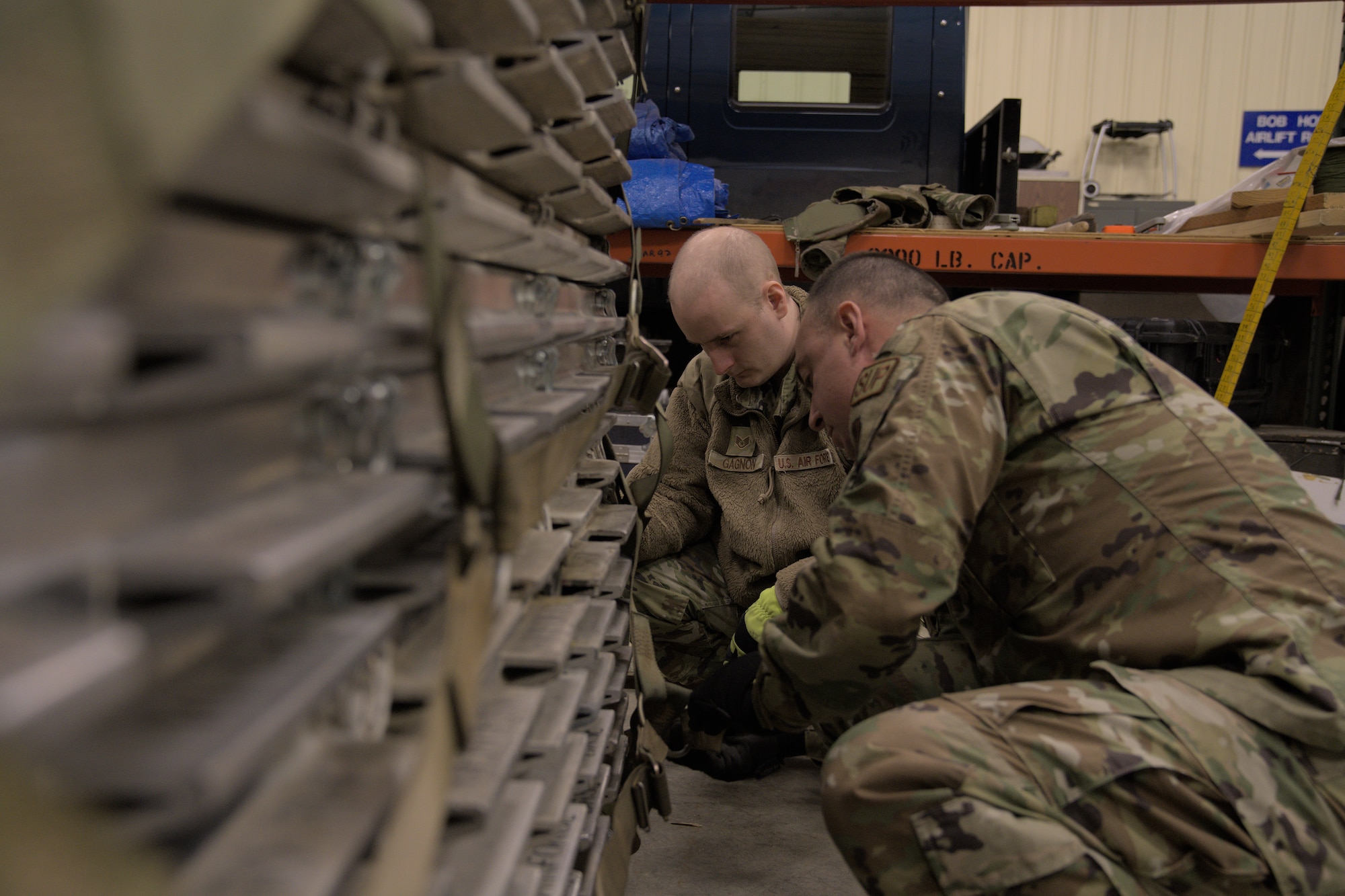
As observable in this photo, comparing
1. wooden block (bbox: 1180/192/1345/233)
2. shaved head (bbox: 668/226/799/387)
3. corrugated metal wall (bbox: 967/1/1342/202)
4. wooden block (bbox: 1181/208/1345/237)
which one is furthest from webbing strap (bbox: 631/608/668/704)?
corrugated metal wall (bbox: 967/1/1342/202)

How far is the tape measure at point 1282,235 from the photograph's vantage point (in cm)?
294

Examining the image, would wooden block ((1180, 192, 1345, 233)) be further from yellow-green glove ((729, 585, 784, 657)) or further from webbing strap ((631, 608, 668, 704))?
webbing strap ((631, 608, 668, 704))

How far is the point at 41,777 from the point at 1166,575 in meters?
1.38

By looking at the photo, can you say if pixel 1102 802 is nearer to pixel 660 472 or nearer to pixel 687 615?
pixel 660 472

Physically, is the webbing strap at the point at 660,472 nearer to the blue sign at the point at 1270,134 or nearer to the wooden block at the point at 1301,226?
the wooden block at the point at 1301,226

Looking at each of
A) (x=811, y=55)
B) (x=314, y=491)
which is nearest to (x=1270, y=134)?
(x=811, y=55)

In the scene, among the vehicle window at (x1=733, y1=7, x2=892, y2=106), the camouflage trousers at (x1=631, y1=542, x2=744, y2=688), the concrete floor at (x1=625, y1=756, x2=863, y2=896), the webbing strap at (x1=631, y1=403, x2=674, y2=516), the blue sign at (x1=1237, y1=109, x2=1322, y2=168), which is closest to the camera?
the webbing strap at (x1=631, y1=403, x2=674, y2=516)

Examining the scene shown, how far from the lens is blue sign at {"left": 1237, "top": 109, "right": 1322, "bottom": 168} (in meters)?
7.36

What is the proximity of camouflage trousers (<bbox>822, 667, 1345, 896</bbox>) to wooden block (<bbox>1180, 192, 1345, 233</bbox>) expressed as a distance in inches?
89.8

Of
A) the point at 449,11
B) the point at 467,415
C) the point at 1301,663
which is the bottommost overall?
the point at 1301,663

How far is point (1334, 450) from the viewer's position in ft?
10.8

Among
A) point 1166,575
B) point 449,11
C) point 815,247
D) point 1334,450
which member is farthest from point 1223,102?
point 449,11

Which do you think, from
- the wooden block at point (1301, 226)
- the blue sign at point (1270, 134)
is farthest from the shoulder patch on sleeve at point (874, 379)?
the blue sign at point (1270, 134)

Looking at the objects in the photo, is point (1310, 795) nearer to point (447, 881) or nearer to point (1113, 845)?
point (1113, 845)
